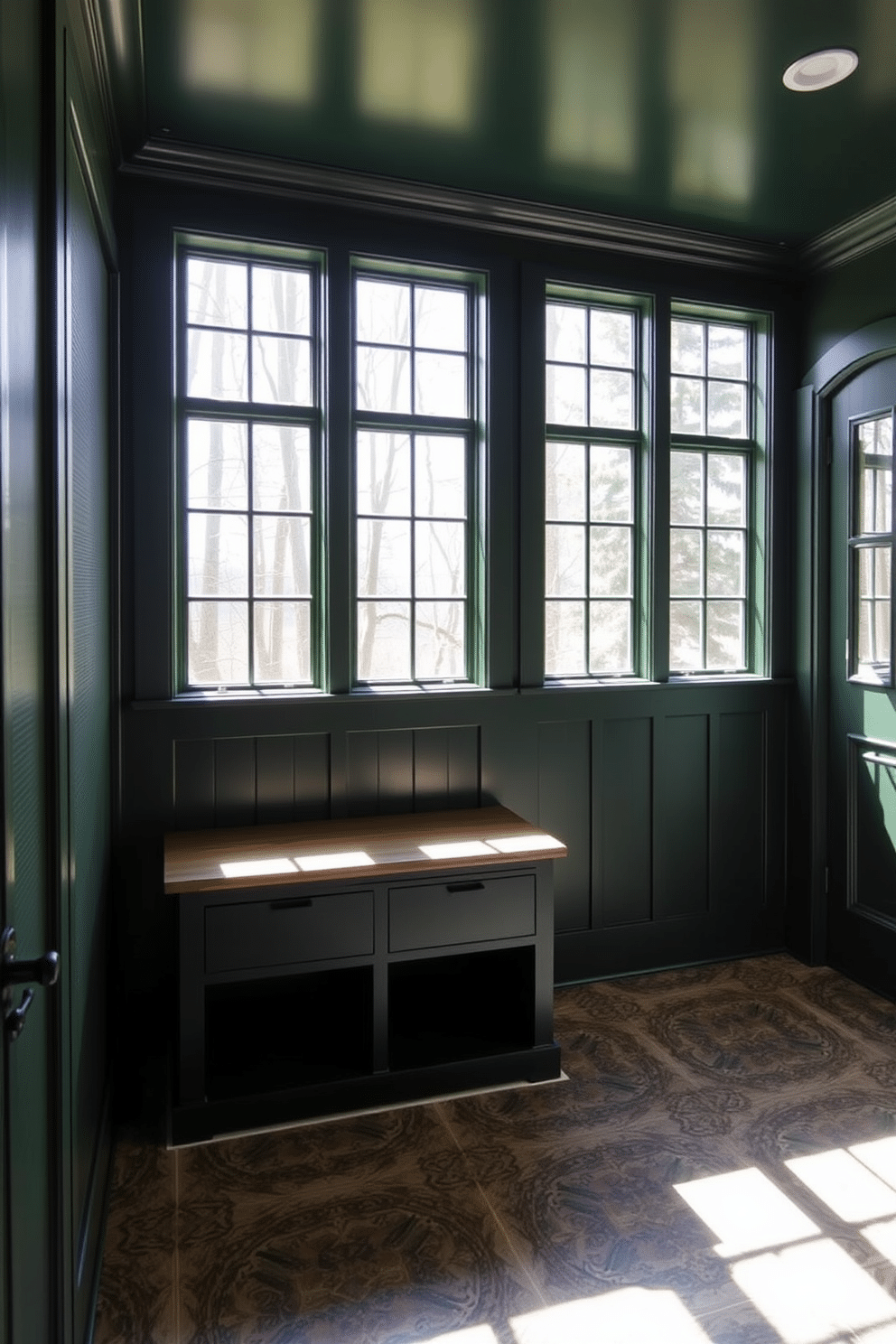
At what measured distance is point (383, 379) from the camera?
3508 mm

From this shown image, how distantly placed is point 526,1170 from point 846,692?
7.53 feet

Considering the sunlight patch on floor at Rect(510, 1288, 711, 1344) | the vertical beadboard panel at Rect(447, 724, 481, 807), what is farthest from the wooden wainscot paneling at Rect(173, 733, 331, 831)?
the sunlight patch on floor at Rect(510, 1288, 711, 1344)

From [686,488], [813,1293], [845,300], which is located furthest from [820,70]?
[813,1293]

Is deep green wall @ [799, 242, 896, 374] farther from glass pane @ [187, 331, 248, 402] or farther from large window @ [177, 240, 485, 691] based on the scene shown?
glass pane @ [187, 331, 248, 402]

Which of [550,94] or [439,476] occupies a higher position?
[550,94]

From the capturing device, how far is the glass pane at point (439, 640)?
3.60m

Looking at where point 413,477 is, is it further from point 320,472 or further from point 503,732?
point 503,732

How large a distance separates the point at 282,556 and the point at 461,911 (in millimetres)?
1409

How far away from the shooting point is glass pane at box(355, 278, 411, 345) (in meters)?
3.47

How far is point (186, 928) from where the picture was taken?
2689mm

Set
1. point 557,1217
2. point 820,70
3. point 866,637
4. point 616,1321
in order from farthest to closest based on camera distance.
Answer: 1. point 866,637
2. point 820,70
3. point 557,1217
4. point 616,1321

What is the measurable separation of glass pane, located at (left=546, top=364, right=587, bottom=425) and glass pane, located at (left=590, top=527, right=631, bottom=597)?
456 mm

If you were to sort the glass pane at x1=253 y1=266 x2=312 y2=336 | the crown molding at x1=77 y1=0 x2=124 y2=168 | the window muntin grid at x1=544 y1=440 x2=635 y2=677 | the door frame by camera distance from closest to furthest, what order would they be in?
the crown molding at x1=77 y1=0 x2=124 y2=168
the glass pane at x1=253 y1=266 x2=312 y2=336
the window muntin grid at x1=544 y1=440 x2=635 y2=677
the door frame

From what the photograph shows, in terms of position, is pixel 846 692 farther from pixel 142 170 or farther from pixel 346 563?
pixel 142 170
